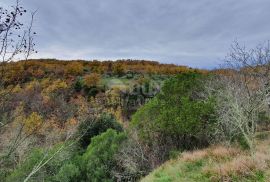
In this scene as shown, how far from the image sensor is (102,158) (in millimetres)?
26328

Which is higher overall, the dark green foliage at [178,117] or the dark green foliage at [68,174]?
the dark green foliage at [178,117]

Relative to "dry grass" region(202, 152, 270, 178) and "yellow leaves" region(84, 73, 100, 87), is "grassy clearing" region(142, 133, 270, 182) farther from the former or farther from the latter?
"yellow leaves" region(84, 73, 100, 87)

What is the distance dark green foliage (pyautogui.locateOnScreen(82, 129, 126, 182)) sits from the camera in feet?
84.1

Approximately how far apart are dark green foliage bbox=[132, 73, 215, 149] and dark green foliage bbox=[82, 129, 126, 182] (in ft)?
6.50

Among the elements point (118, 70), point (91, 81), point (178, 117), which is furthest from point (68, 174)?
point (118, 70)

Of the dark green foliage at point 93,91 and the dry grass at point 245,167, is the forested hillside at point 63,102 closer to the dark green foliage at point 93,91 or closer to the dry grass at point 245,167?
the dark green foliage at point 93,91

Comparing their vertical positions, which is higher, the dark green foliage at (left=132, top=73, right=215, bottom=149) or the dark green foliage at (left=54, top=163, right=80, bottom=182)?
the dark green foliage at (left=132, top=73, right=215, bottom=149)

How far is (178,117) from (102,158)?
6.11 m

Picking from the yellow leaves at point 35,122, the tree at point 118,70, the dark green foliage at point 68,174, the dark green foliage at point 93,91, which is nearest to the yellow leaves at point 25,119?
the yellow leaves at point 35,122

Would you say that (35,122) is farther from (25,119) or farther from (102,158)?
(102,158)

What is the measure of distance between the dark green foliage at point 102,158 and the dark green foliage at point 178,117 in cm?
198

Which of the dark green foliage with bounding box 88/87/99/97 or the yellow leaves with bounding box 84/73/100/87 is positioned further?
the yellow leaves with bounding box 84/73/100/87

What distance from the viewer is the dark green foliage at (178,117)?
985 inches

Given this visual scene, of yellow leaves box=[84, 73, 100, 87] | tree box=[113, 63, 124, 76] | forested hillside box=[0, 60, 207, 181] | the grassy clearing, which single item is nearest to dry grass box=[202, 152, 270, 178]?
the grassy clearing
